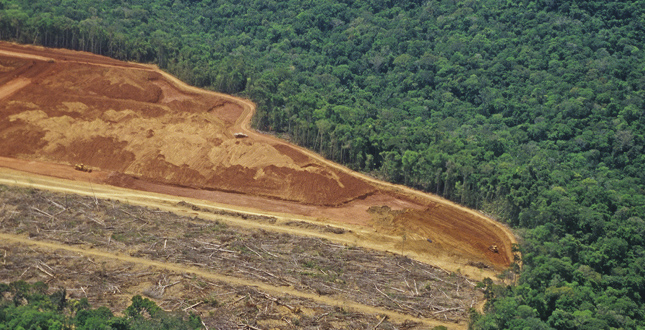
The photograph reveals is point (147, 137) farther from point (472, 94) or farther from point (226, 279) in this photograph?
point (472, 94)

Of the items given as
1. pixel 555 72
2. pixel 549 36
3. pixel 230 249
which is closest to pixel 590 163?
pixel 555 72

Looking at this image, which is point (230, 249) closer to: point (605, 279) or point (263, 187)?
point (263, 187)

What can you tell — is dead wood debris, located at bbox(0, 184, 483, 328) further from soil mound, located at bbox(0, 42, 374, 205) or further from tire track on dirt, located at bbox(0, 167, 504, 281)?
soil mound, located at bbox(0, 42, 374, 205)

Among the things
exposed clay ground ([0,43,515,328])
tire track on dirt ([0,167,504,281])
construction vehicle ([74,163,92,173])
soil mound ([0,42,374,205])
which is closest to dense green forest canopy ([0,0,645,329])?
exposed clay ground ([0,43,515,328])

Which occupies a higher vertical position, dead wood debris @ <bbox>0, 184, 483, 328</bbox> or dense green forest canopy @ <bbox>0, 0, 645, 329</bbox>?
dense green forest canopy @ <bbox>0, 0, 645, 329</bbox>

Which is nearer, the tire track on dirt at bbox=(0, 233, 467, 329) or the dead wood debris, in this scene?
the tire track on dirt at bbox=(0, 233, 467, 329)
